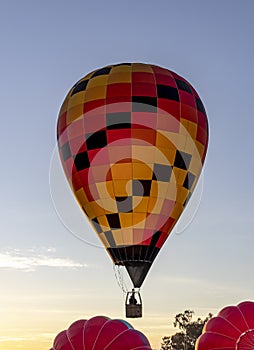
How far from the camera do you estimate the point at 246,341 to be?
20594 mm

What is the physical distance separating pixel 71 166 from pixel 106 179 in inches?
53.3

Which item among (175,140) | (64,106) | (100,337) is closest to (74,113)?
(64,106)

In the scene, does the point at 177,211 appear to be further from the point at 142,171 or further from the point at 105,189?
the point at 105,189

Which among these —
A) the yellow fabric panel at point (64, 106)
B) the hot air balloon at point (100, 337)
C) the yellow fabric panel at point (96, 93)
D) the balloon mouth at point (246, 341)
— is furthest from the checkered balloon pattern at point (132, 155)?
the balloon mouth at point (246, 341)

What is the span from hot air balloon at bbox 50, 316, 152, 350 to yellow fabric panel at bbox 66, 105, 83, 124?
20.0ft

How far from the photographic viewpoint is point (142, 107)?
2225 centimetres

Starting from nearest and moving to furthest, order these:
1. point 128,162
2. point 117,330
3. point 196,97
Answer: point 117,330, point 128,162, point 196,97

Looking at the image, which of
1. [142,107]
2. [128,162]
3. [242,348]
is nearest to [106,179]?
[128,162]

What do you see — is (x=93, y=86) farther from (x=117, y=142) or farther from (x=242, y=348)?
(x=242, y=348)

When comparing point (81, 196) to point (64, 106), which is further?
point (64, 106)

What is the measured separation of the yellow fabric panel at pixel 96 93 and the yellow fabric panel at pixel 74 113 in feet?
1.06

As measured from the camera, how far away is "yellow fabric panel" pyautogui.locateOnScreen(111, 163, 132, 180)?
21938 millimetres

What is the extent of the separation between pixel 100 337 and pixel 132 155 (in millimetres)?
5397

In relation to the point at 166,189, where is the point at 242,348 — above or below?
→ below
